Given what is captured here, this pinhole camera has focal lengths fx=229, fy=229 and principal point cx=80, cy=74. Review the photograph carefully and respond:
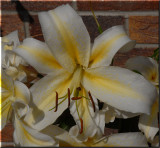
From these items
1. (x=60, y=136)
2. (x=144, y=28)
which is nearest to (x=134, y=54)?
(x=144, y=28)

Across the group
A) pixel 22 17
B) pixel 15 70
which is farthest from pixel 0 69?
pixel 22 17

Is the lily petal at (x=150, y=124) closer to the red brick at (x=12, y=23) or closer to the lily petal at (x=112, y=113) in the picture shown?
the lily petal at (x=112, y=113)

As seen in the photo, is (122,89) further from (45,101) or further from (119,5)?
(119,5)

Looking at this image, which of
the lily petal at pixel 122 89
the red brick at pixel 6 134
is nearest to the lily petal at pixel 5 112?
the lily petal at pixel 122 89

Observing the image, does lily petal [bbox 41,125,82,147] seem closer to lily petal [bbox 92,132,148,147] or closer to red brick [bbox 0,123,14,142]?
lily petal [bbox 92,132,148,147]

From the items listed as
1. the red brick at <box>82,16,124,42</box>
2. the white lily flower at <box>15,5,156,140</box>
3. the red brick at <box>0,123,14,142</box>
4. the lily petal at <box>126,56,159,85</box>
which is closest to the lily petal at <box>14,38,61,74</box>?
the white lily flower at <box>15,5,156,140</box>

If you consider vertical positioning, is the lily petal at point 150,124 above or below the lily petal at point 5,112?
below
